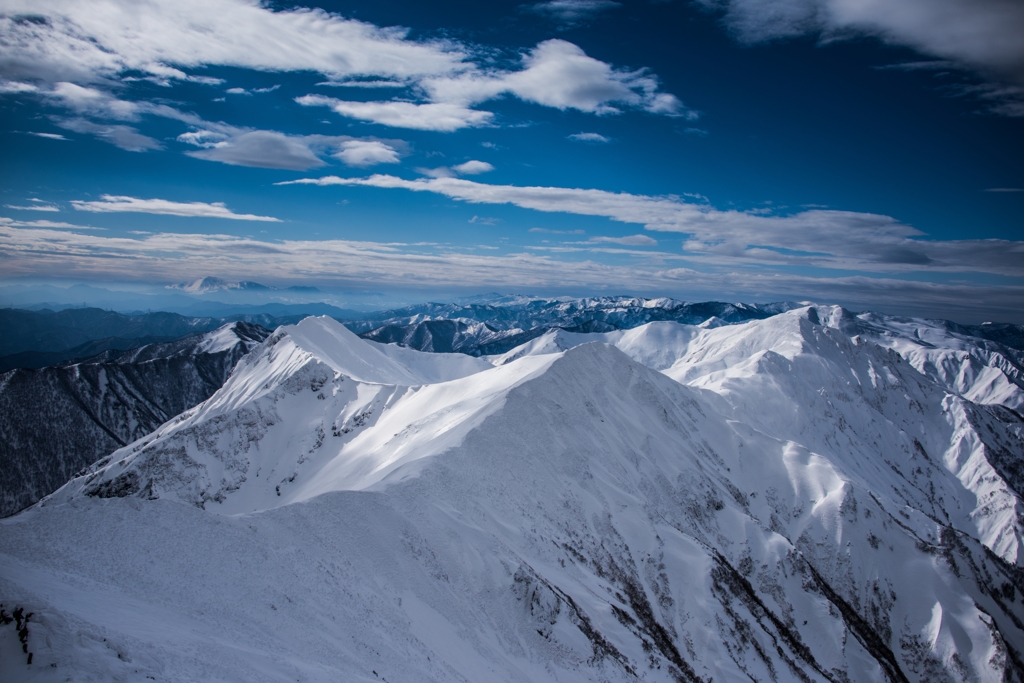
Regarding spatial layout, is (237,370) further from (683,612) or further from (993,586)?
(993,586)

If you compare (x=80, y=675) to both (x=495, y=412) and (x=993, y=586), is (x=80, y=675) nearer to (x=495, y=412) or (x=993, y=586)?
(x=495, y=412)

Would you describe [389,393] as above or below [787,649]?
above

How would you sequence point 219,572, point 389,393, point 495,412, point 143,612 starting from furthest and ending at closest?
point 389,393, point 495,412, point 219,572, point 143,612

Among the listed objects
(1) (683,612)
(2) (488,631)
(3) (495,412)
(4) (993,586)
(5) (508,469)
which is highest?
(3) (495,412)

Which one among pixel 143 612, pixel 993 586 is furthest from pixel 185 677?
pixel 993 586

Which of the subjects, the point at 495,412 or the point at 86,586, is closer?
the point at 86,586

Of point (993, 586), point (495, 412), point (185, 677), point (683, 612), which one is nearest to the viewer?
point (185, 677)
